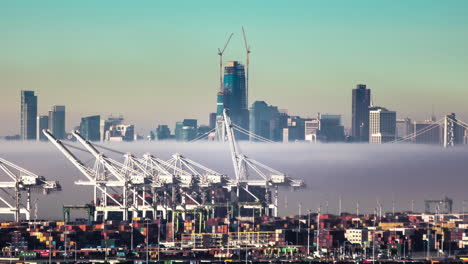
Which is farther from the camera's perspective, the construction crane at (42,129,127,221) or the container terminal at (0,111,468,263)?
the construction crane at (42,129,127,221)

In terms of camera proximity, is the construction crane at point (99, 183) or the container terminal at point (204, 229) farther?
the construction crane at point (99, 183)

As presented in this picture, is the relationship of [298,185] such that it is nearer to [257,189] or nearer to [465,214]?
[257,189]

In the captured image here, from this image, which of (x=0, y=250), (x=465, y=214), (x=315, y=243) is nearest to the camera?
(x=0, y=250)

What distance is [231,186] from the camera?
188 meters

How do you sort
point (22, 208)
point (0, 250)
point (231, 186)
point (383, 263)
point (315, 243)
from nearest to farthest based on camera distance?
point (383, 263) → point (0, 250) → point (315, 243) → point (22, 208) → point (231, 186)

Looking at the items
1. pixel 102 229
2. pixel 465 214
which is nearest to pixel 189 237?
pixel 102 229

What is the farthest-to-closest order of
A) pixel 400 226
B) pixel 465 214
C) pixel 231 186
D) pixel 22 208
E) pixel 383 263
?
1. pixel 231 186
2. pixel 465 214
3. pixel 22 208
4. pixel 400 226
5. pixel 383 263

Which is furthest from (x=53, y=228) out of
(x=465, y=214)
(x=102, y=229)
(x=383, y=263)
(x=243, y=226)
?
(x=465, y=214)

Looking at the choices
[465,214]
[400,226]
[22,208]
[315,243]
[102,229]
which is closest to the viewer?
[315,243]

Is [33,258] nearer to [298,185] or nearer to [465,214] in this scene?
[465,214]

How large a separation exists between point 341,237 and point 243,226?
14888 millimetres

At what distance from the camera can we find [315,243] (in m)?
128

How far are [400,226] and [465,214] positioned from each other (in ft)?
96.9

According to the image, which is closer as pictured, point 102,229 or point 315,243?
point 315,243
